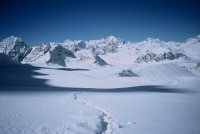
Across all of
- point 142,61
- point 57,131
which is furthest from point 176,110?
point 142,61

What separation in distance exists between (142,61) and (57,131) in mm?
167130

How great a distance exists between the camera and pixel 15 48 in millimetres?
161500

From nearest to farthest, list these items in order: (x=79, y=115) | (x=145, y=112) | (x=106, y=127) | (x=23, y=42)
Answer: (x=106, y=127) → (x=79, y=115) → (x=145, y=112) → (x=23, y=42)

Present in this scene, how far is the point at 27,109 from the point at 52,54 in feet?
291

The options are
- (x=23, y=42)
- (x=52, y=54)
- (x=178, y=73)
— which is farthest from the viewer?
(x=23, y=42)

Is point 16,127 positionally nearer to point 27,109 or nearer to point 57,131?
point 57,131

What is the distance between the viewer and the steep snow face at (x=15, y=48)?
155625 millimetres

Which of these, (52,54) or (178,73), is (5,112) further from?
(52,54)

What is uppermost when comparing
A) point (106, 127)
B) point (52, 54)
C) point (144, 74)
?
point (52, 54)

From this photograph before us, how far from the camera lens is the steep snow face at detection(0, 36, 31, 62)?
156 metres

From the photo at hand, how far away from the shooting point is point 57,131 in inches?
291

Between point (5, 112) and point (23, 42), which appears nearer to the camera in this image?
point (5, 112)

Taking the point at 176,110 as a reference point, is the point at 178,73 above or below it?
above

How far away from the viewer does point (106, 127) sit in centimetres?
868
